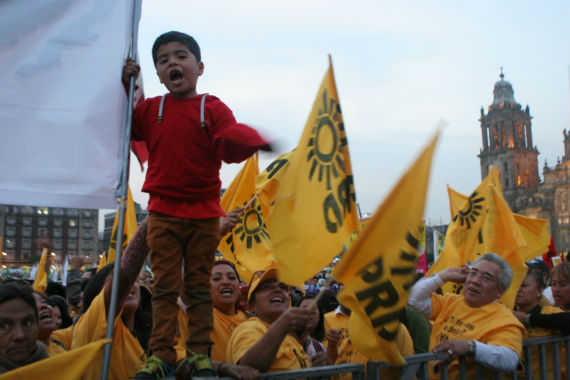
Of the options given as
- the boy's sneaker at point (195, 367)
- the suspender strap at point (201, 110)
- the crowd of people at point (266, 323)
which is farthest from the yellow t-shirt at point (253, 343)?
the suspender strap at point (201, 110)

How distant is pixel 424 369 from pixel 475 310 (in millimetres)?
1098

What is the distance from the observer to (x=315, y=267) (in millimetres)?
3221

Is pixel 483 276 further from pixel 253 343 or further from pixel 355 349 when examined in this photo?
pixel 253 343

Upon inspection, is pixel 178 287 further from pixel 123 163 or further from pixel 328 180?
pixel 328 180

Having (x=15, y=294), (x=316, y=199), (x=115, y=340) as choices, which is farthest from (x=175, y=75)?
(x=115, y=340)

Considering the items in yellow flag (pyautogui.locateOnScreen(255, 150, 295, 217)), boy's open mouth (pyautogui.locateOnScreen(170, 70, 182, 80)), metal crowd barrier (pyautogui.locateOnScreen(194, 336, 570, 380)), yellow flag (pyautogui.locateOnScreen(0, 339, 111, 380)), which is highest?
boy's open mouth (pyautogui.locateOnScreen(170, 70, 182, 80))

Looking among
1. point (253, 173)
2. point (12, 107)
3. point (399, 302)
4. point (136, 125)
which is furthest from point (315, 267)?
point (253, 173)

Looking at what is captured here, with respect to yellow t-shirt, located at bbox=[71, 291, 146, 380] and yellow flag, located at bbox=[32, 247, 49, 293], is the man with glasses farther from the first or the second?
yellow flag, located at bbox=[32, 247, 49, 293]

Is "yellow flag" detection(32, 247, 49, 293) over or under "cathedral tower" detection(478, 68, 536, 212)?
under

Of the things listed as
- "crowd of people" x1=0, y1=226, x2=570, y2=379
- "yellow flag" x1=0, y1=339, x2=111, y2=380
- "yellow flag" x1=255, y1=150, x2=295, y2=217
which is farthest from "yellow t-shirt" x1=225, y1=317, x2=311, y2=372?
"yellow flag" x1=255, y1=150, x2=295, y2=217

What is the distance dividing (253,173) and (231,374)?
4.14 m

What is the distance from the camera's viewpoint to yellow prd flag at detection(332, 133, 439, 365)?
121 inches

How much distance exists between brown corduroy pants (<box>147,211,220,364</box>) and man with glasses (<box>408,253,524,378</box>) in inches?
76.3

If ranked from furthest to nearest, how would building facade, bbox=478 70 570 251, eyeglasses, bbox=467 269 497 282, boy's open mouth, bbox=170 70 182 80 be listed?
1. building facade, bbox=478 70 570 251
2. eyeglasses, bbox=467 269 497 282
3. boy's open mouth, bbox=170 70 182 80
